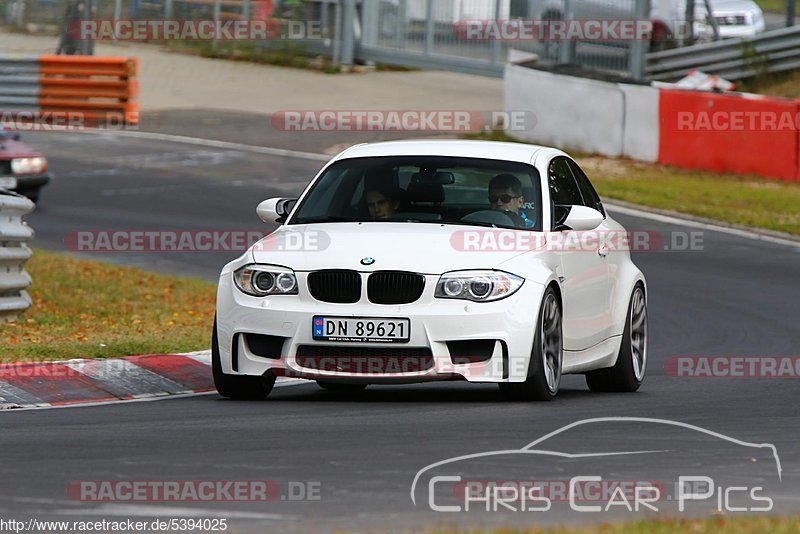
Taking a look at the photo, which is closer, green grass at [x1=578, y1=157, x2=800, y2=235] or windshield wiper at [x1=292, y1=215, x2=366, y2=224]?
windshield wiper at [x1=292, y1=215, x2=366, y2=224]

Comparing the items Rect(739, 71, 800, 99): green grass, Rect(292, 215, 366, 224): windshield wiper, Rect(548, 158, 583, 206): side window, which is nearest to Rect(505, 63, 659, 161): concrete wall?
Rect(739, 71, 800, 99): green grass

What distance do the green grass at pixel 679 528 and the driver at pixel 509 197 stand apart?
4203 mm

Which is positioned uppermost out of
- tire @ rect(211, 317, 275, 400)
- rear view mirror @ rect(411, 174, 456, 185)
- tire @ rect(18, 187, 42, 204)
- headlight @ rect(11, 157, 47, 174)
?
rear view mirror @ rect(411, 174, 456, 185)

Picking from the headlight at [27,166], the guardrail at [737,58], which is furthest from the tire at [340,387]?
the guardrail at [737,58]

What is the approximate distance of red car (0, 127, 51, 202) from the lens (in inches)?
872

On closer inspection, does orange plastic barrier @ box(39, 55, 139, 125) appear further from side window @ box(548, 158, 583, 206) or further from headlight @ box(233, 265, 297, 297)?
headlight @ box(233, 265, 297, 297)

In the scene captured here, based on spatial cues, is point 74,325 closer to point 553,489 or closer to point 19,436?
point 19,436

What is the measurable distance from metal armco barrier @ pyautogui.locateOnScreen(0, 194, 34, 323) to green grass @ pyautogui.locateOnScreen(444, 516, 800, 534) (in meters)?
8.00

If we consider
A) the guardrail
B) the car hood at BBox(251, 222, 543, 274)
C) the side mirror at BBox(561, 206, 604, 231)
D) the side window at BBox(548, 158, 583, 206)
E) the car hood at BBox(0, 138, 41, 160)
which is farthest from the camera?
the guardrail

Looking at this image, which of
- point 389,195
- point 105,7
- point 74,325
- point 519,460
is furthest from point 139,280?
point 105,7

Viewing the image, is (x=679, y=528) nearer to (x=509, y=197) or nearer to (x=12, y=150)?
(x=509, y=197)

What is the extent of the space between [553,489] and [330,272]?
286 centimetres

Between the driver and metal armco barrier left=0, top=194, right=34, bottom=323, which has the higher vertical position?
the driver

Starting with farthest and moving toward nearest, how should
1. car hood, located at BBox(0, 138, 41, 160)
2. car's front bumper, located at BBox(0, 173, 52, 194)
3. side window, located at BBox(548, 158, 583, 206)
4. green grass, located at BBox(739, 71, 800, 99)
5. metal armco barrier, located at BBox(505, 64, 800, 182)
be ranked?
green grass, located at BBox(739, 71, 800, 99)
metal armco barrier, located at BBox(505, 64, 800, 182)
car hood, located at BBox(0, 138, 41, 160)
car's front bumper, located at BBox(0, 173, 52, 194)
side window, located at BBox(548, 158, 583, 206)
